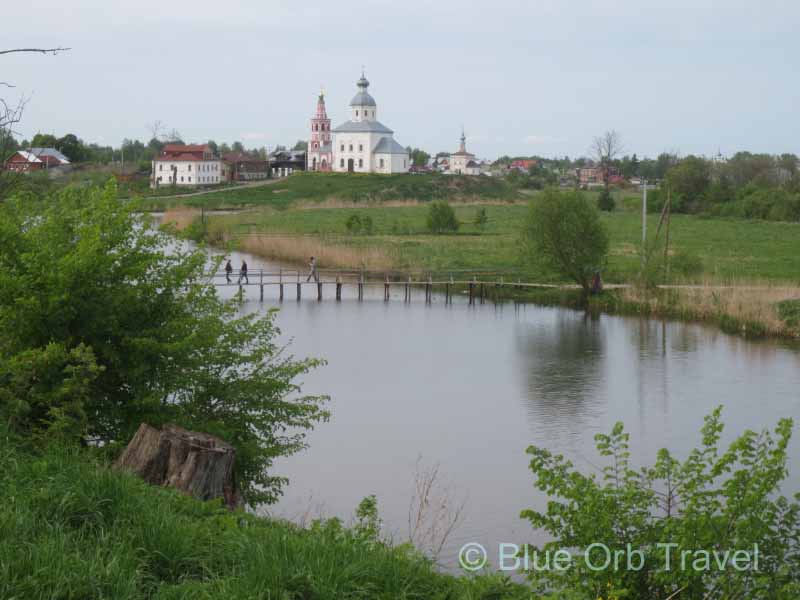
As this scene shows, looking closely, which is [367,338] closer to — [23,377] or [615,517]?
[23,377]

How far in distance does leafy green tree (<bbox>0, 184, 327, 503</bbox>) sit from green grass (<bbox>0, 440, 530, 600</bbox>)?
8.40 ft

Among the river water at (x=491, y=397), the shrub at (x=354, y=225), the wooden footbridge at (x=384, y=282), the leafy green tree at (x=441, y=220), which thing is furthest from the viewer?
the leafy green tree at (x=441, y=220)

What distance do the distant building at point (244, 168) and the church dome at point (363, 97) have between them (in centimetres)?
1272

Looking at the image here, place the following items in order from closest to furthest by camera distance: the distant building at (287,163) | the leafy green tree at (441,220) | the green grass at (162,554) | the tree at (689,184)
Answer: the green grass at (162,554)
the leafy green tree at (441,220)
the tree at (689,184)
the distant building at (287,163)

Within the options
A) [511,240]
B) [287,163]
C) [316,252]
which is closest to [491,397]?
[316,252]

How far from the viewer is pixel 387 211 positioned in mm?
76688

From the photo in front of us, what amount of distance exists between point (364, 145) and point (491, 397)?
→ 91714 mm

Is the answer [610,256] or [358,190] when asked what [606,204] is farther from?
[610,256]

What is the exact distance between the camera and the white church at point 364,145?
111m

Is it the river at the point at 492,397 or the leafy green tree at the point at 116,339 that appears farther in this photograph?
the river at the point at 492,397

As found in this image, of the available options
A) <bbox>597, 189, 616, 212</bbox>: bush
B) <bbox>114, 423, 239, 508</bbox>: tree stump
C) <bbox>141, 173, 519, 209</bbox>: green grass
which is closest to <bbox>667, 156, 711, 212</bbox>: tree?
<bbox>597, 189, 616, 212</bbox>: bush

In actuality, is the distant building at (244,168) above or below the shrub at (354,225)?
above

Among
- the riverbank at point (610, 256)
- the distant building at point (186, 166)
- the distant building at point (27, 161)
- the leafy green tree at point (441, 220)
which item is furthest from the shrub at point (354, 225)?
the distant building at point (27, 161)

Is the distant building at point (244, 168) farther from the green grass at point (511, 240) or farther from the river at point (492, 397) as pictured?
the river at point (492, 397)
